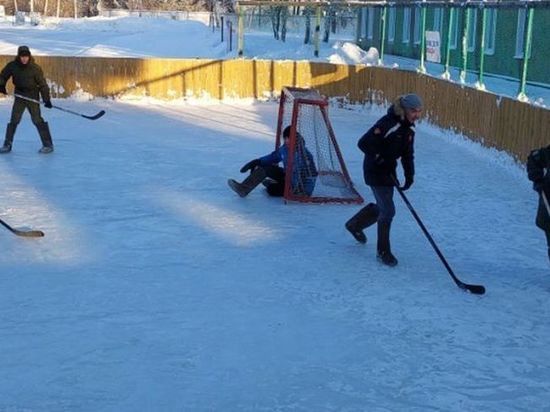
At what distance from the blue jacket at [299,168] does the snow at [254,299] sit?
14.8 inches

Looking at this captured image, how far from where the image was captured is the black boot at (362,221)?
21.4 feet

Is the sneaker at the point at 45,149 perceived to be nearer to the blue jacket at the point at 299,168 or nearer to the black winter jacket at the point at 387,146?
the blue jacket at the point at 299,168

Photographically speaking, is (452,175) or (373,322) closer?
(373,322)

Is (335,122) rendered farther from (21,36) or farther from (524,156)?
(21,36)

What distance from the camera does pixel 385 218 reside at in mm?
6180

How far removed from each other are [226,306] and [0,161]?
618 centimetres

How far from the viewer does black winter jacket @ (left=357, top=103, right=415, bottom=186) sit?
5.90 meters

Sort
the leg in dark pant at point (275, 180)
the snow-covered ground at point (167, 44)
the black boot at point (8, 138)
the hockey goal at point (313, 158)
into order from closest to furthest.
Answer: the hockey goal at point (313, 158) < the leg in dark pant at point (275, 180) < the black boot at point (8, 138) < the snow-covered ground at point (167, 44)

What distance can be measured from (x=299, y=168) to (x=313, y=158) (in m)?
0.41

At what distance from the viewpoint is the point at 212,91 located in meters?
18.2

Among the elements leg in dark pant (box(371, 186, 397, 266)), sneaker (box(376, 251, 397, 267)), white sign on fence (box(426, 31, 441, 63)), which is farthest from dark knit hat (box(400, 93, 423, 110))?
white sign on fence (box(426, 31, 441, 63))

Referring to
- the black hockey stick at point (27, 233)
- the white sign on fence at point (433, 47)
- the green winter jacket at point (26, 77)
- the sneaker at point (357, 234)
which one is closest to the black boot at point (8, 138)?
the green winter jacket at point (26, 77)

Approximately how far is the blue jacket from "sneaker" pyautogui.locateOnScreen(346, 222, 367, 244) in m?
1.68

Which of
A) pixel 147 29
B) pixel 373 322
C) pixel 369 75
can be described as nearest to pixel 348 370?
pixel 373 322
